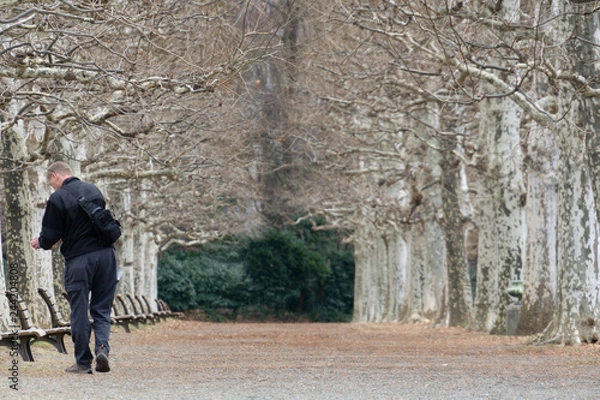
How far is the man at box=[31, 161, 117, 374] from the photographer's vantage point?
1087cm

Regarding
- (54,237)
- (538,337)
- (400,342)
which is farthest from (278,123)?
(54,237)

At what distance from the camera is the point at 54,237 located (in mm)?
10844

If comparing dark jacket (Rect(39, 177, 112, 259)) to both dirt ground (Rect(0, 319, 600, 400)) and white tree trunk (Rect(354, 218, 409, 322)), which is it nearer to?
dirt ground (Rect(0, 319, 600, 400))

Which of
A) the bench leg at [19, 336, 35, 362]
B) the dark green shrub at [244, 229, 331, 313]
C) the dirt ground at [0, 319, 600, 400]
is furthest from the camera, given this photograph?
the dark green shrub at [244, 229, 331, 313]

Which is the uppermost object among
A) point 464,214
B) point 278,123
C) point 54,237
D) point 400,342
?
point 278,123

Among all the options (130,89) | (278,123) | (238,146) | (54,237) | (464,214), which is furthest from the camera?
(278,123)

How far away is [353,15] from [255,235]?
135ft

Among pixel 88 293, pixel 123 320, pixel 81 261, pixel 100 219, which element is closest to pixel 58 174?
pixel 100 219

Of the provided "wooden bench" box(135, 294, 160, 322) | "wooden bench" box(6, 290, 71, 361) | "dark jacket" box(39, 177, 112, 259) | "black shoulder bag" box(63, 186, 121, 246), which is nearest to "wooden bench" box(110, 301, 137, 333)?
"wooden bench" box(135, 294, 160, 322)

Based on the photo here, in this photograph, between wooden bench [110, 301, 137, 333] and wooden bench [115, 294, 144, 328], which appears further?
wooden bench [115, 294, 144, 328]

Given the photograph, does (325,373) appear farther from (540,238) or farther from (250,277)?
Result: (250,277)

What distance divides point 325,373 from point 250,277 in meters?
48.7

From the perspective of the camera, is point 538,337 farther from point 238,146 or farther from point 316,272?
point 316,272

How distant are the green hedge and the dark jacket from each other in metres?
47.8
